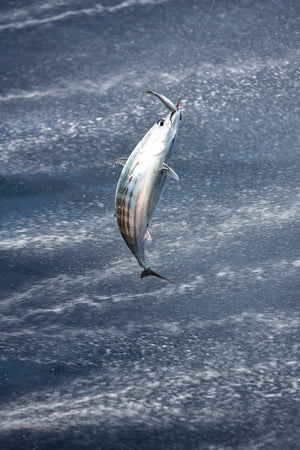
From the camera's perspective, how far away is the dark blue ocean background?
0.59 m

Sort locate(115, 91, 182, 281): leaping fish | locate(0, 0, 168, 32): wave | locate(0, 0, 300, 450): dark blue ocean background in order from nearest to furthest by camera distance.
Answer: locate(115, 91, 182, 281): leaping fish
locate(0, 0, 300, 450): dark blue ocean background
locate(0, 0, 168, 32): wave

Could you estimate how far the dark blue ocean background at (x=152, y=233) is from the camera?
0.59m

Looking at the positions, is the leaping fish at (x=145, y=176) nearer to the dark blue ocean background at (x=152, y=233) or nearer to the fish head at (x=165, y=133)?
the fish head at (x=165, y=133)

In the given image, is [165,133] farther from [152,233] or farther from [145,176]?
[152,233]

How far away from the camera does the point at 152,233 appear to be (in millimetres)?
829

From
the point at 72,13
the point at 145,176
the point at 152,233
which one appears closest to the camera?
the point at 145,176

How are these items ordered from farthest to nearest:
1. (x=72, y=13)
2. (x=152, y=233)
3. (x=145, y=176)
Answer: (x=72, y=13), (x=152, y=233), (x=145, y=176)

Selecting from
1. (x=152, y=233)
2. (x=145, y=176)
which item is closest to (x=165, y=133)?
(x=145, y=176)

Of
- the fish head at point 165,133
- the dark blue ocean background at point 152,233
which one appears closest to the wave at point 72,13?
the dark blue ocean background at point 152,233

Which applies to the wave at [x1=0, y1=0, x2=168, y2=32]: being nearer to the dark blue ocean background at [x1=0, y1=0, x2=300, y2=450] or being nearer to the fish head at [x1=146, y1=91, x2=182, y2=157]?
the dark blue ocean background at [x1=0, y1=0, x2=300, y2=450]

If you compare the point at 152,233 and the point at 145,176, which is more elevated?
the point at 145,176

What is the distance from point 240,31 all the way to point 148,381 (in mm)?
735

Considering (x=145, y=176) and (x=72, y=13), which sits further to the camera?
(x=72, y=13)

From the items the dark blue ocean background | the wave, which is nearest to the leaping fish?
the dark blue ocean background
